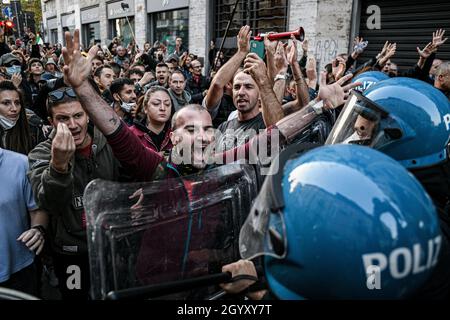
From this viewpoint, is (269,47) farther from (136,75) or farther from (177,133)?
(136,75)

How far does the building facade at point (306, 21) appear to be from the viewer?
7.41 metres

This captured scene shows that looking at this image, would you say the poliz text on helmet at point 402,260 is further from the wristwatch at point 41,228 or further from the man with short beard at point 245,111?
A: the man with short beard at point 245,111

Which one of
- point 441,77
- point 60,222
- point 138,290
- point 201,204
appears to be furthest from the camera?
point 441,77

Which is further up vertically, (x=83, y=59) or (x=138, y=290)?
(x=83, y=59)

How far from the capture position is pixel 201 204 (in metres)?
1.52

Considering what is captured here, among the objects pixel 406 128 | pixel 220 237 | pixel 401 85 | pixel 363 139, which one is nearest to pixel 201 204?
pixel 220 237

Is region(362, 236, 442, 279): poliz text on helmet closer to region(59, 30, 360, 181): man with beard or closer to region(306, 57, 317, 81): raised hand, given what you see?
region(59, 30, 360, 181): man with beard

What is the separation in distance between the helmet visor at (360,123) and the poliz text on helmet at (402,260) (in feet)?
2.72

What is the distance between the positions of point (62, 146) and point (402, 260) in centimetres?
136

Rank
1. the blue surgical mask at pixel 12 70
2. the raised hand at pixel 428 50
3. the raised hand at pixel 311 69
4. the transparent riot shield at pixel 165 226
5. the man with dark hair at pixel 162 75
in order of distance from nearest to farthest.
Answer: the transparent riot shield at pixel 165 226
the raised hand at pixel 311 69
the raised hand at pixel 428 50
the man with dark hair at pixel 162 75
the blue surgical mask at pixel 12 70

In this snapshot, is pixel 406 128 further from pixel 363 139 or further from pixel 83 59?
pixel 83 59

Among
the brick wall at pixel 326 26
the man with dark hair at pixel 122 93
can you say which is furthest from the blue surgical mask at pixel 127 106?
the brick wall at pixel 326 26
